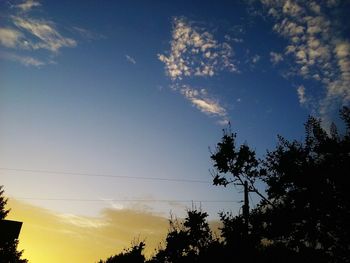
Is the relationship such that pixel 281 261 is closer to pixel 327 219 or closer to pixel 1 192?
pixel 327 219

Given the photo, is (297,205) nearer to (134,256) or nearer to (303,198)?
(303,198)

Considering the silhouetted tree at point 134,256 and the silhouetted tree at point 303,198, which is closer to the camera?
the silhouetted tree at point 303,198

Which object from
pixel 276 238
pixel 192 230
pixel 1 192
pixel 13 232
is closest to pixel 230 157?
pixel 276 238

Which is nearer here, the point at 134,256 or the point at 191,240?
the point at 191,240

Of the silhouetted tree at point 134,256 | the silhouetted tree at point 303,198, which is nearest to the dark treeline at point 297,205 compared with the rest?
the silhouetted tree at point 303,198

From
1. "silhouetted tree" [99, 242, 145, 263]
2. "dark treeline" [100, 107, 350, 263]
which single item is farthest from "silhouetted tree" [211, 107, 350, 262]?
"silhouetted tree" [99, 242, 145, 263]

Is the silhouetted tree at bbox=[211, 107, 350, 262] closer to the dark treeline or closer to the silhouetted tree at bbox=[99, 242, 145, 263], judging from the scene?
the dark treeline

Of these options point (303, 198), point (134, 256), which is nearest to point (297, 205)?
point (303, 198)

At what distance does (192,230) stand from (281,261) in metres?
11.6

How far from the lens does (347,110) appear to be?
66.8 feet

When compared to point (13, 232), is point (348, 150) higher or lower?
higher

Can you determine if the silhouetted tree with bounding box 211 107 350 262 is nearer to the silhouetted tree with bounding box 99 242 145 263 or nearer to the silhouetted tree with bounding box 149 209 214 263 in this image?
the silhouetted tree with bounding box 149 209 214 263

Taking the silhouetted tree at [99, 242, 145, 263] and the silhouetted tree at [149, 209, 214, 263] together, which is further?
the silhouetted tree at [99, 242, 145, 263]

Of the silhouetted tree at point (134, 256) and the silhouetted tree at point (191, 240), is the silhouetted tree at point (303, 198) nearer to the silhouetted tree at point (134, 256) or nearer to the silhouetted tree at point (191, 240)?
the silhouetted tree at point (191, 240)
